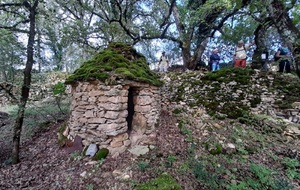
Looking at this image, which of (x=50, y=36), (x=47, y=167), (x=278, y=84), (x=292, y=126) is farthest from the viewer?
(x=278, y=84)

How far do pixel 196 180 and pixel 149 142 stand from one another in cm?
129

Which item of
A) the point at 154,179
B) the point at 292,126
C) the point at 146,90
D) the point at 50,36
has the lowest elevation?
the point at 154,179

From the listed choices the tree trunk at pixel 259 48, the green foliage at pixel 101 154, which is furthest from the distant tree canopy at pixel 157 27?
the green foliage at pixel 101 154

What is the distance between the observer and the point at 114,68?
3.97 meters

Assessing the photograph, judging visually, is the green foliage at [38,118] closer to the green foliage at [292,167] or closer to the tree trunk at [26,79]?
the tree trunk at [26,79]

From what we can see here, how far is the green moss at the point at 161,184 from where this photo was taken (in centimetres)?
271

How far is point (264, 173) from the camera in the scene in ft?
10.3

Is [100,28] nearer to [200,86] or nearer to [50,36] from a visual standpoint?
[50,36]

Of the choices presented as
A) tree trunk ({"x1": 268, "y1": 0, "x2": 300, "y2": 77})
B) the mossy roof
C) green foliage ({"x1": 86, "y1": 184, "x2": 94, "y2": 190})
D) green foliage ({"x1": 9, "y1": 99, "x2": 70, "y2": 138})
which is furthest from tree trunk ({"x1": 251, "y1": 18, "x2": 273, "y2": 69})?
green foliage ({"x1": 9, "y1": 99, "x2": 70, "y2": 138})

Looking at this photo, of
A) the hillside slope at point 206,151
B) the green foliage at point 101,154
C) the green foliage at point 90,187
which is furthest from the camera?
the green foliage at point 101,154

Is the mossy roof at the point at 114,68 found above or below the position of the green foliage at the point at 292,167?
above

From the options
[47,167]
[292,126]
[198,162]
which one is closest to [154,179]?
Result: [198,162]

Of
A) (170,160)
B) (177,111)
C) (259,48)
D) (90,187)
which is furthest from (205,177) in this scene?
(259,48)

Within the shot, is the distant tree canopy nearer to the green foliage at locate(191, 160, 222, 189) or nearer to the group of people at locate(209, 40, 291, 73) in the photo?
the group of people at locate(209, 40, 291, 73)
